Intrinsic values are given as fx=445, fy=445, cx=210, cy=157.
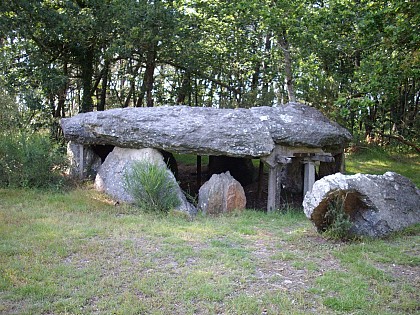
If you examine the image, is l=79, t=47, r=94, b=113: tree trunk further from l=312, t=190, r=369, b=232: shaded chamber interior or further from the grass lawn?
l=312, t=190, r=369, b=232: shaded chamber interior

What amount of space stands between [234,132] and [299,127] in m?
1.52

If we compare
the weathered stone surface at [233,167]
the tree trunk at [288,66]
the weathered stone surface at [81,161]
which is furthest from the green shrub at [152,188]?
the tree trunk at [288,66]

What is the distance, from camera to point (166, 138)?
9.55 m

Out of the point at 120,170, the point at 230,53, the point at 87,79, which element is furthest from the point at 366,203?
the point at 87,79

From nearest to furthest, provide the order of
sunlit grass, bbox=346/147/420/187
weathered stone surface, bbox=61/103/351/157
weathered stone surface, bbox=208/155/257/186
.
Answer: weathered stone surface, bbox=61/103/351/157 < sunlit grass, bbox=346/147/420/187 < weathered stone surface, bbox=208/155/257/186

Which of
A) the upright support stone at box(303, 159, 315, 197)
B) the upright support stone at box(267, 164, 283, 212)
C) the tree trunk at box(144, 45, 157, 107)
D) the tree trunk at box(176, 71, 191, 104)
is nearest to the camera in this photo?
the upright support stone at box(267, 164, 283, 212)

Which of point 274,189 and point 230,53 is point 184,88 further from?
point 274,189

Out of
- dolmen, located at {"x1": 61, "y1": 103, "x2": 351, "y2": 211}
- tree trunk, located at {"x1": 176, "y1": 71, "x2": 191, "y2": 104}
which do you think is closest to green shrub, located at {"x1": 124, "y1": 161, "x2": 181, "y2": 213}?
dolmen, located at {"x1": 61, "y1": 103, "x2": 351, "y2": 211}

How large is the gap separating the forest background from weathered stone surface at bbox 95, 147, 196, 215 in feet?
9.61

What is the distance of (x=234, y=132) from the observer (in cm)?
936

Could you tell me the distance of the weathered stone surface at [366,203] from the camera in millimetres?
6652

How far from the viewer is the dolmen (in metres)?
9.36

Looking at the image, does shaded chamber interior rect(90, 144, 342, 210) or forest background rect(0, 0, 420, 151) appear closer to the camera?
forest background rect(0, 0, 420, 151)

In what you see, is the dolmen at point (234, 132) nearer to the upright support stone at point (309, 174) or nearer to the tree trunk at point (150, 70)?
the upright support stone at point (309, 174)
